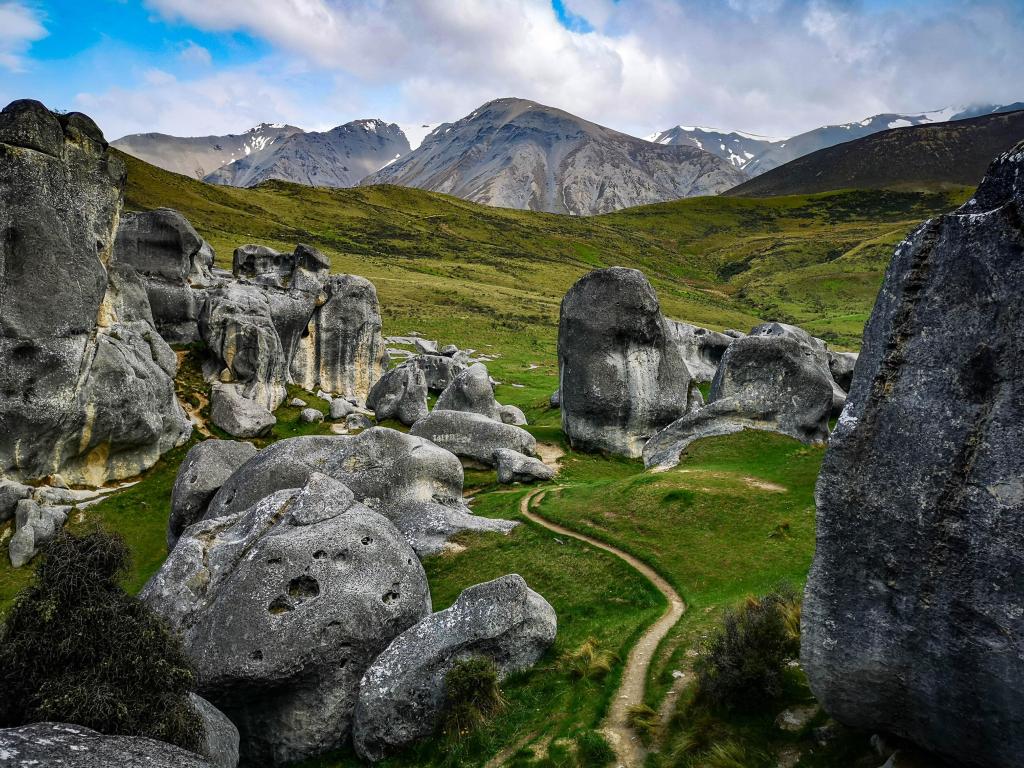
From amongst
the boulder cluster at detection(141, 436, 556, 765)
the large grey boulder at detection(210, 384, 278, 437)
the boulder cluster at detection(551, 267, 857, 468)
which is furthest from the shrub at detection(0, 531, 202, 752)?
the large grey boulder at detection(210, 384, 278, 437)

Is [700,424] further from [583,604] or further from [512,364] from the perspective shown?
[512,364]

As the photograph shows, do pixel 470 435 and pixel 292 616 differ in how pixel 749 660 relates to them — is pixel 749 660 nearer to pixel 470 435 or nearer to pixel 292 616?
pixel 292 616

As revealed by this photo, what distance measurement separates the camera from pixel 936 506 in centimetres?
859

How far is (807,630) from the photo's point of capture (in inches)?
396

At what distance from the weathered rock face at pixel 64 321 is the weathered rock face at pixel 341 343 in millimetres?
18546

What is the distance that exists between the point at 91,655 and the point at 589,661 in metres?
10.7

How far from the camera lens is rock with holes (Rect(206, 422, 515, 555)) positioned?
84.0ft

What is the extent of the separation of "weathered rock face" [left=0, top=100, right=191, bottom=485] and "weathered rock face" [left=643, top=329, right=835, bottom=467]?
2940 centimetres

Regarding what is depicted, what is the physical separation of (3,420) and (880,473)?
3612 centimetres

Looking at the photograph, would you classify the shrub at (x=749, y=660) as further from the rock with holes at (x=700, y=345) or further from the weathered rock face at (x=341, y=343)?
the rock with holes at (x=700, y=345)

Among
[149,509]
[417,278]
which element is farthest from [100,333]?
[417,278]

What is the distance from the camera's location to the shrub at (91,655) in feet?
33.8

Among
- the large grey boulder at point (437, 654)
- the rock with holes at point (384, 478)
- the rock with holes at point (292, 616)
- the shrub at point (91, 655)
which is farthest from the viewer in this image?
the rock with holes at point (384, 478)

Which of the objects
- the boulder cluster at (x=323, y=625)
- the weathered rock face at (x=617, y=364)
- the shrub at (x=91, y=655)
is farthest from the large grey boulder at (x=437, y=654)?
the weathered rock face at (x=617, y=364)
